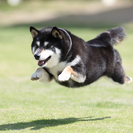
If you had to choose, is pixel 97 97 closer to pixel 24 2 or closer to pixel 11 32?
pixel 11 32

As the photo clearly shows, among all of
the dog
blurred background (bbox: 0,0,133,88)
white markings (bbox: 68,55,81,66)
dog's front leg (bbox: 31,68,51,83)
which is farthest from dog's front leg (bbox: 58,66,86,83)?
blurred background (bbox: 0,0,133,88)

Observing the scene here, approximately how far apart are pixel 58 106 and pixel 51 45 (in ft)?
9.74

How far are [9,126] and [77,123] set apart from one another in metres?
1.35

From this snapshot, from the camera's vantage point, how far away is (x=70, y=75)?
18.9 ft

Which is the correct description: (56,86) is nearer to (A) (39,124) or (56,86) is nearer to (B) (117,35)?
(B) (117,35)

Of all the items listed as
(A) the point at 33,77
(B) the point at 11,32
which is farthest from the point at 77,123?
(B) the point at 11,32

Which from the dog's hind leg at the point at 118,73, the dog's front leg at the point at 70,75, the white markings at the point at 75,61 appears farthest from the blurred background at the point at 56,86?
the white markings at the point at 75,61

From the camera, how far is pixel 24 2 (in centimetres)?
4272

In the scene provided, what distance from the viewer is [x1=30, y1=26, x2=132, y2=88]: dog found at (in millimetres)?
5684

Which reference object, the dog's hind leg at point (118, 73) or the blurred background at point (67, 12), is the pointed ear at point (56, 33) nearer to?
the dog's hind leg at point (118, 73)

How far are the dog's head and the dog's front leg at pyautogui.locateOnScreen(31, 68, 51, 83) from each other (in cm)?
33

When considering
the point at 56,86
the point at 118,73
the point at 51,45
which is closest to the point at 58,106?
the point at 118,73

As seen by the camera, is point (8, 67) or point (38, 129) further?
point (8, 67)

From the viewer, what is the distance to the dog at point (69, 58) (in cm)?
568
